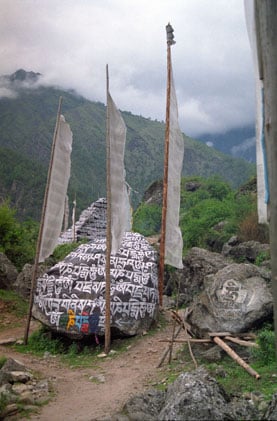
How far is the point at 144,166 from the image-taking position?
90875 millimetres

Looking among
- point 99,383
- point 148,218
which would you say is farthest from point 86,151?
point 99,383

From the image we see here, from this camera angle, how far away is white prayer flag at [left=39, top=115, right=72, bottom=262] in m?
10.1

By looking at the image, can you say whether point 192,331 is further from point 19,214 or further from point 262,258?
point 19,214

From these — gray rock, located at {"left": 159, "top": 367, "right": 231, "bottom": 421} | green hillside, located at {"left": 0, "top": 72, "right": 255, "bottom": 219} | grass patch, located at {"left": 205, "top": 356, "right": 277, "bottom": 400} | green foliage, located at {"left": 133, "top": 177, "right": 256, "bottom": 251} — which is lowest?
grass patch, located at {"left": 205, "top": 356, "right": 277, "bottom": 400}

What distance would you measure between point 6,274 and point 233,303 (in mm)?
8916

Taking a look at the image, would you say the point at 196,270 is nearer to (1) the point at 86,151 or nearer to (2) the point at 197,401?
(2) the point at 197,401

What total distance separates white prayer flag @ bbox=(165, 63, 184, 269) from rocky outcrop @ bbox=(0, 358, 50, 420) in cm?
492

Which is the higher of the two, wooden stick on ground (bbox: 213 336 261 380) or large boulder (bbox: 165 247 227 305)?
Result: large boulder (bbox: 165 247 227 305)

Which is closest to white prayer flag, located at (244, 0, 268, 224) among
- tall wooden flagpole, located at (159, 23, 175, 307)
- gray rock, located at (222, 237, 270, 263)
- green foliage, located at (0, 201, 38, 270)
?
tall wooden flagpole, located at (159, 23, 175, 307)

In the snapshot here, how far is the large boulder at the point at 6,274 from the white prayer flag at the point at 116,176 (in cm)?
643

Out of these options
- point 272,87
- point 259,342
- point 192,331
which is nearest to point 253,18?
point 272,87

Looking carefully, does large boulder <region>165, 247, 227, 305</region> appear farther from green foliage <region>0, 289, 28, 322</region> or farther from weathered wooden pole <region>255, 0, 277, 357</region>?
weathered wooden pole <region>255, 0, 277, 357</region>

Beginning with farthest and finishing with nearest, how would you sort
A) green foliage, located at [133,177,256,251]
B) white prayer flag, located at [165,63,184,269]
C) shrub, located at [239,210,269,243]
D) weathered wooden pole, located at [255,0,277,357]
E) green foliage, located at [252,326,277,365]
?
1. green foliage, located at [133,177,256,251]
2. shrub, located at [239,210,269,243]
3. white prayer flag, located at [165,63,184,269]
4. green foliage, located at [252,326,277,365]
5. weathered wooden pole, located at [255,0,277,357]

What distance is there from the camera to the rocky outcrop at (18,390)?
18.1 ft
